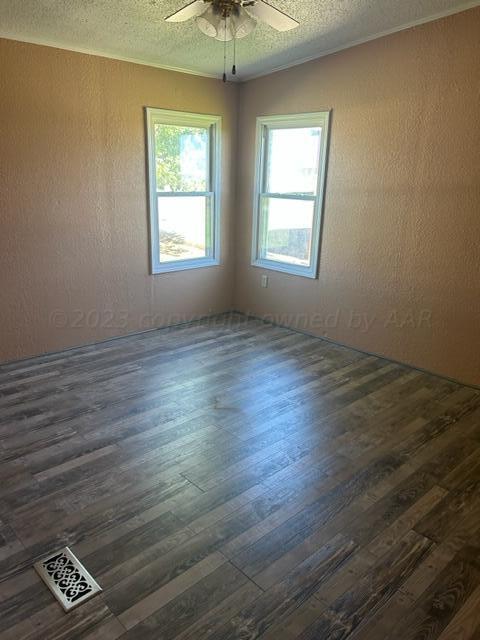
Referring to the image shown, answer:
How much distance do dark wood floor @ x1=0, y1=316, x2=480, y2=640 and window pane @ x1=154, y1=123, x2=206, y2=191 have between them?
198 cm

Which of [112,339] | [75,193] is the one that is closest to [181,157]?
[75,193]

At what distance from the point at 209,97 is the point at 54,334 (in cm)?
277

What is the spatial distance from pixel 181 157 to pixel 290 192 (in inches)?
45.6

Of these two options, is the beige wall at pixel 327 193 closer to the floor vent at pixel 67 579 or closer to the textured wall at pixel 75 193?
the textured wall at pixel 75 193

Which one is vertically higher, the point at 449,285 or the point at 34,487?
the point at 449,285

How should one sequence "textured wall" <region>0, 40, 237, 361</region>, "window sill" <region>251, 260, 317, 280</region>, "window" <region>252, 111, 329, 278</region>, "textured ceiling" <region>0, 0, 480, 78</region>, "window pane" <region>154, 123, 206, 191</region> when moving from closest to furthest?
1. "textured ceiling" <region>0, 0, 480, 78</region>
2. "textured wall" <region>0, 40, 237, 361</region>
3. "window" <region>252, 111, 329, 278</region>
4. "window pane" <region>154, 123, 206, 191</region>
5. "window sill" <region>251, 260, 317, 280</region>

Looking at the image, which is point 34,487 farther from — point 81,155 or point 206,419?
point 81,155

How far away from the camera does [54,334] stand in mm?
4012

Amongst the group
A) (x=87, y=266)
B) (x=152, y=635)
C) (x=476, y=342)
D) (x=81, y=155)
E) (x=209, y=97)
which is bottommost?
(x=152, y=635)

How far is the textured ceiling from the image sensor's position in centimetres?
290

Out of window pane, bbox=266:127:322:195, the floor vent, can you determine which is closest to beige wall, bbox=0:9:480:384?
window pane, bbox=266:127:322:195

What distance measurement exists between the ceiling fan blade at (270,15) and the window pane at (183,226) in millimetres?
2162

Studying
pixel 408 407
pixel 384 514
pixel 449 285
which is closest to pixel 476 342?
pixel 449 285

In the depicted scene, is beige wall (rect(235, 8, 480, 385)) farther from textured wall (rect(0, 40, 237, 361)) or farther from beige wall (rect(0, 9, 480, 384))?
textured wall (rect(0, 40, 237, 361))
